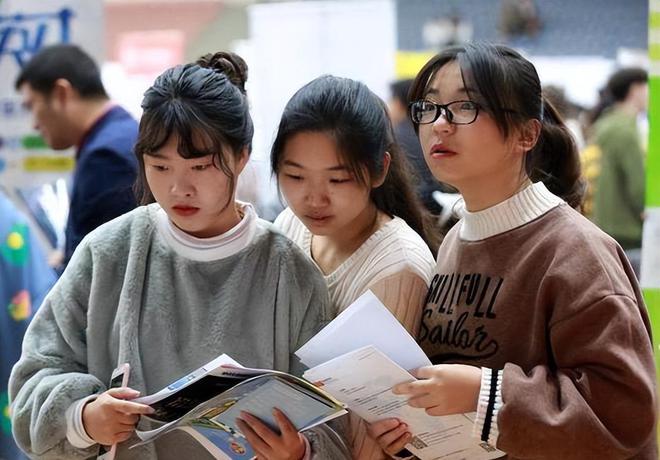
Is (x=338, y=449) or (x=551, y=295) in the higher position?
(x=551, y=295)

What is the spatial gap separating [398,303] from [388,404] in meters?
0.22

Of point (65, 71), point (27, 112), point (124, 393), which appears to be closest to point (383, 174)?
point (124, 393)

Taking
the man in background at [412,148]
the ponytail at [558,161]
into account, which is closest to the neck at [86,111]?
the man in background at [412,148]

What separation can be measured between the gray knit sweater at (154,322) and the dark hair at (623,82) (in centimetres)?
511

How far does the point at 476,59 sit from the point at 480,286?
15.0 inches

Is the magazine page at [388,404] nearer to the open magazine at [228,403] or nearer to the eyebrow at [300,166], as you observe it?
the open magazine at [228,403]

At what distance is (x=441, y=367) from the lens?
5.20 ft

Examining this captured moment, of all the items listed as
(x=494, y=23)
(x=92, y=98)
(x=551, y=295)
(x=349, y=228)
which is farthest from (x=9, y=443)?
(x=494, y=23)

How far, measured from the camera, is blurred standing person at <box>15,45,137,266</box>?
9.99 feet

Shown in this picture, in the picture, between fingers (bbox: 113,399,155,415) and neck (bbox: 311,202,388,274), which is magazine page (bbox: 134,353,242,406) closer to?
fingers (bbox: 113,399,155,415)

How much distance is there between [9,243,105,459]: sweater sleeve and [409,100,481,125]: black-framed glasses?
638mm

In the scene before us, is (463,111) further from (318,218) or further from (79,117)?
(79,117)

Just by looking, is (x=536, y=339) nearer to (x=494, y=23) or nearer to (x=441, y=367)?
(x=441, y=367)

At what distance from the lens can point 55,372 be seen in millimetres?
1748
